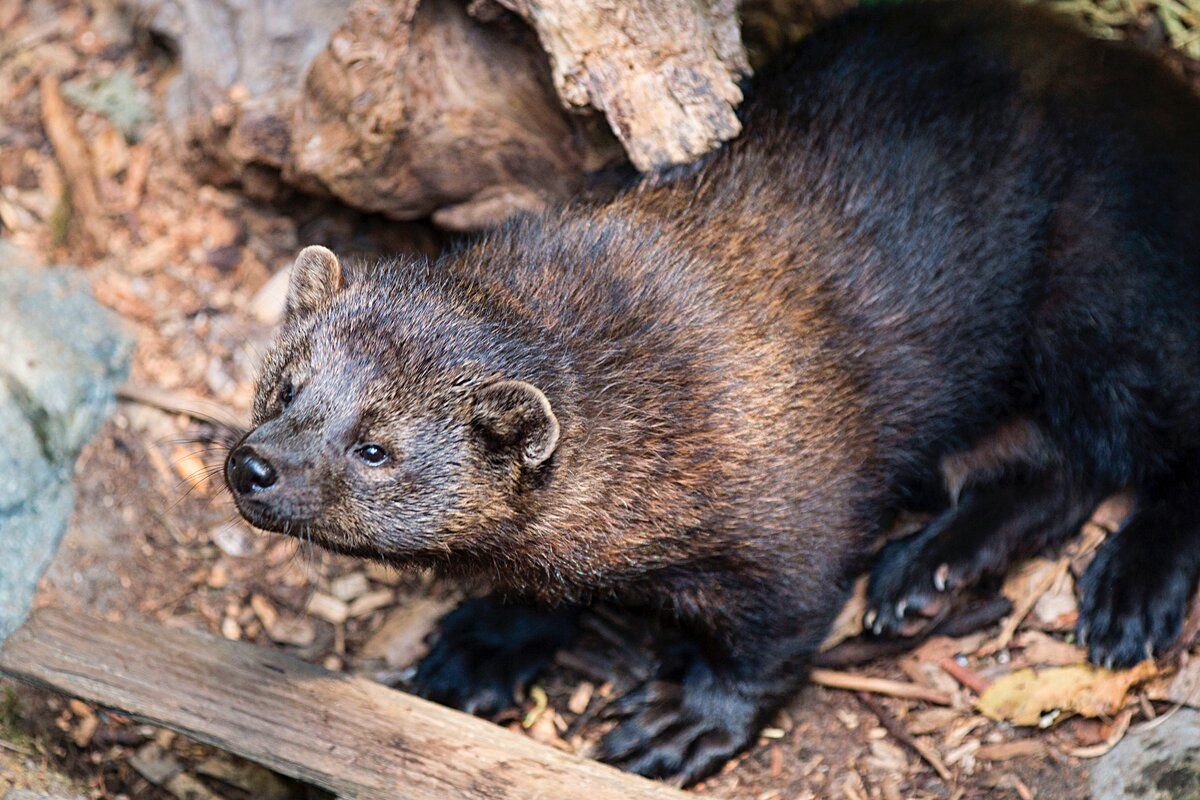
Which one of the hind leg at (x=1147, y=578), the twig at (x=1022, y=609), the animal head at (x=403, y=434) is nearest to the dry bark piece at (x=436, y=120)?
the animal head at (x=403, y=434)

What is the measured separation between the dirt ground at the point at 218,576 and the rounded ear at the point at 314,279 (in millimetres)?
1126

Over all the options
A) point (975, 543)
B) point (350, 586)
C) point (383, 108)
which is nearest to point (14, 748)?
point (350, 586)

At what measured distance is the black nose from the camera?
379 centimetres

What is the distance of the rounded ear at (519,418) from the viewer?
153 inches

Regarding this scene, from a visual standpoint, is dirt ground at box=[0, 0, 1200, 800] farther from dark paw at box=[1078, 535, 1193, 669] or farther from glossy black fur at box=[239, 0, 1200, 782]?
glossy black fur at box=[239, 0, 1200, 782]

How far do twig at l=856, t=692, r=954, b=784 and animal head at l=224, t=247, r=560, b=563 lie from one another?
5.86ft

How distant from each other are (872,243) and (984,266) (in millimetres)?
499

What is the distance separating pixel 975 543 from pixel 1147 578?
660 millimetres

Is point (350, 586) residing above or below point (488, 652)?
below

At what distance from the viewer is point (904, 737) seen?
4.78 m

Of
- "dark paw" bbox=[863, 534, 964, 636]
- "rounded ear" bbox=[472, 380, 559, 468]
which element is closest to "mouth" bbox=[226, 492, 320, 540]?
"rounded ear" bbox=[472, 380, 559, 468]

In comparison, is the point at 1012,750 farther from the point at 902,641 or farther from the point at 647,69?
the point at 647,69

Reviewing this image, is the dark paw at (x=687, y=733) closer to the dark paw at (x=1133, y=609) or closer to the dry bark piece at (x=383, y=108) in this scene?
the dark paw at (x=1133, y=609)

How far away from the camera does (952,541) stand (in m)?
5.20
